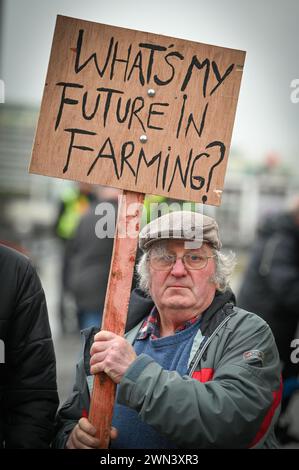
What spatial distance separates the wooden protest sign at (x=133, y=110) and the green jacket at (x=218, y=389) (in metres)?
0.45

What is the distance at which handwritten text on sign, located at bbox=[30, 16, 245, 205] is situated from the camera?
8.94 ft

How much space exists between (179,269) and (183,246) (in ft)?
0.29

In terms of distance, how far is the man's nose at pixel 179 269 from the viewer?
2.73 m

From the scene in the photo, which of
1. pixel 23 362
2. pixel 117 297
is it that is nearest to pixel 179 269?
pixel 117 297

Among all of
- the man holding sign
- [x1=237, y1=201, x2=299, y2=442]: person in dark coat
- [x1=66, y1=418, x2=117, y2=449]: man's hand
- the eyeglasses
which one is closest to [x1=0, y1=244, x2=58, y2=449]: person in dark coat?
the man holding sign

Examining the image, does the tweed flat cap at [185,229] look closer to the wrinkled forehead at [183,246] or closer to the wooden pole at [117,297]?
the wrinkled forehead at [183,246]

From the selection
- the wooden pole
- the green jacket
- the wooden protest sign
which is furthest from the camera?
the wooden protest sign

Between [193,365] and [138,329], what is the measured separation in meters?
0.34

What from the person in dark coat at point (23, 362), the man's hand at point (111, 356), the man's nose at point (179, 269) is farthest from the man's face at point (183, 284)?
the person in dark coat at point (23, 362)

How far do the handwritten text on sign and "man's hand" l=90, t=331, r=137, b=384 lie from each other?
0.52m

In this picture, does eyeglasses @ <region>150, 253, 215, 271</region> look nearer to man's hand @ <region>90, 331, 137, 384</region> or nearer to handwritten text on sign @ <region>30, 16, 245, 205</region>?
handwritten text on sign @ <region>30, 16, 245, 205</region>

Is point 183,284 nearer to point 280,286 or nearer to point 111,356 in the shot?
point 111,356

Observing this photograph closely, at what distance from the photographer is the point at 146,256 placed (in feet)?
9.62

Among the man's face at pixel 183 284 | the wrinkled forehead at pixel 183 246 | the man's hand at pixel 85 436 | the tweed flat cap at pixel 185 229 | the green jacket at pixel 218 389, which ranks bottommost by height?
the man's hand at pixel 85 436
